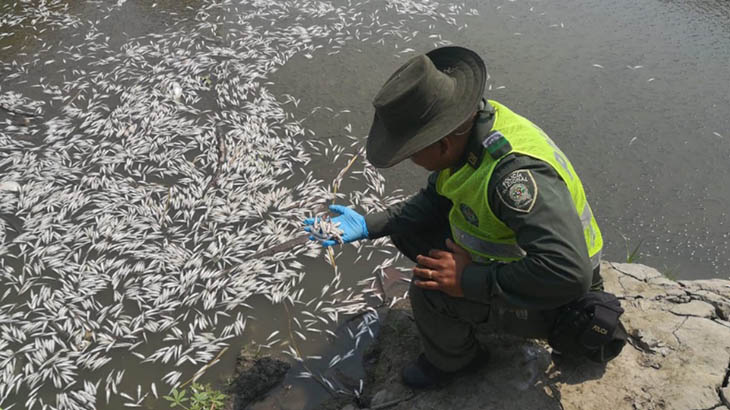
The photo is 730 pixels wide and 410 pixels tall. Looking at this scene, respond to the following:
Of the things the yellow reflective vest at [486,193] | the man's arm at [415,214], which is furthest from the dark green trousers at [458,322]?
the yellow reflective vest at [486,193]

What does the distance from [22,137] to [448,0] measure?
273 inches

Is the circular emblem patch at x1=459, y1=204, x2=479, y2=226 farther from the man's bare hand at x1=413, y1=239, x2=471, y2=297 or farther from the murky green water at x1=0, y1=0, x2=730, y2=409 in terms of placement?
the murky green water at x1=0, y1=0, x2=730, y2=409

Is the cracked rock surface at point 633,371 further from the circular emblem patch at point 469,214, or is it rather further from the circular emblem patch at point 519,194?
the circular emblem patch at point 519,194

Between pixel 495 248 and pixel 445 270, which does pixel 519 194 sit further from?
pixel 445 270

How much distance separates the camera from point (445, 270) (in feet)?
10.0

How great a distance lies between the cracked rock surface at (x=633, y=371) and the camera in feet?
10.7

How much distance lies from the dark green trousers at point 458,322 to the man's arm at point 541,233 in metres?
0.41

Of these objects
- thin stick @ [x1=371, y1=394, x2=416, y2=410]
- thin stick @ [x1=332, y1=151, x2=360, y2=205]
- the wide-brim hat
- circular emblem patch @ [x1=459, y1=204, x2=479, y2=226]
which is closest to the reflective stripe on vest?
circular emblem patch @ [x1=459, y1=204, x2=479, y2=226]

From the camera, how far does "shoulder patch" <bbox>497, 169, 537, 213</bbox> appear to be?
258 centimetres

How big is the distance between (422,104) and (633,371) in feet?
7.23

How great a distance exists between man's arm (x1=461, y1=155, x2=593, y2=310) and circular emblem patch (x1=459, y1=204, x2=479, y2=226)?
22 cm

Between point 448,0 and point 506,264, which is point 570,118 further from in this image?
point 506,264

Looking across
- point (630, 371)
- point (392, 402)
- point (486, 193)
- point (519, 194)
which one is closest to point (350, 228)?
point (392, 402)

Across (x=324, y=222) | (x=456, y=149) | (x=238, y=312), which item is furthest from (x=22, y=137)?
(x=456, y=149)
